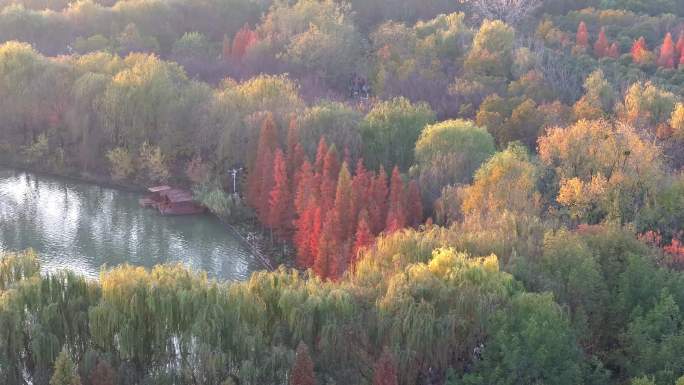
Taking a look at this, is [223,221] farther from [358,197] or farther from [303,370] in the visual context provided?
[303,370]

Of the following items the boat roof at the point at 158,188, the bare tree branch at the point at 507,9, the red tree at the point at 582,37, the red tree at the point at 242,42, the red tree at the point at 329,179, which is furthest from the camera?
the bare tree branch at the point at 507,9

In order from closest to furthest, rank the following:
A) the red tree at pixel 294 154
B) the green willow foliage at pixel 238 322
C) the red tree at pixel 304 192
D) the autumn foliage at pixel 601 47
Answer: the green willow foliage at pixel 238 322 < the red tree at pixel 304 192 < the red tree at pixel 294 154 < the autumn foliage at pixel 601 47

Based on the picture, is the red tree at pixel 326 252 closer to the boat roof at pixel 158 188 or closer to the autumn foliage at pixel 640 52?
the boat roof at pixel 158 188

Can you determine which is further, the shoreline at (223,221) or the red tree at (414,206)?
the shoreline at (223,221)

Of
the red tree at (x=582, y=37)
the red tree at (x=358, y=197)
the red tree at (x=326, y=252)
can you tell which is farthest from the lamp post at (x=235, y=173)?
the red tree at (x=582, y=37)

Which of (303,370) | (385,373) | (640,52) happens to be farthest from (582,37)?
(303,370)

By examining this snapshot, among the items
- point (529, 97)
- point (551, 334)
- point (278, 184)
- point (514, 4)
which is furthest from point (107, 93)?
point (514, 4)

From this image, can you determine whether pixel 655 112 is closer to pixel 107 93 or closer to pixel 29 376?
pixel 107 93

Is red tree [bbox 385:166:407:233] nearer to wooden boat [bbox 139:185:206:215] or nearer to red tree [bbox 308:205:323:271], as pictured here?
red tree [bbox 308:205:323:271]
